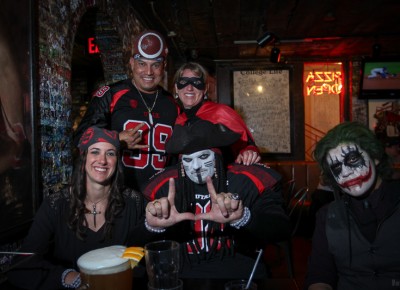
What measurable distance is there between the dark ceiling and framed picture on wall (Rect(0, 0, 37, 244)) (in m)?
2.62

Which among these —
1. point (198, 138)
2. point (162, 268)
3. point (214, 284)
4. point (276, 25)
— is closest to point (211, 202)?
point (198, 138)

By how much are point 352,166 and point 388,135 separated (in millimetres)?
6813

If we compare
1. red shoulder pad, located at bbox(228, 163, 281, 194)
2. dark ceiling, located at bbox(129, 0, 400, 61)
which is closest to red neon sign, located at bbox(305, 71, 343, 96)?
dark ceiling, located at bbox(129, 0, 400, 61)

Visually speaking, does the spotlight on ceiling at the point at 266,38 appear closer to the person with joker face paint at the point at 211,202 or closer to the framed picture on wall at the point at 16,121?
the person with joker face paint at the point at 211,202

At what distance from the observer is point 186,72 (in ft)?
8.65

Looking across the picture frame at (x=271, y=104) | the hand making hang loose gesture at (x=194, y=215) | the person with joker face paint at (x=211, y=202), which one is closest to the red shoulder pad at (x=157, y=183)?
the person with joker face paint at (x=211, y=202)

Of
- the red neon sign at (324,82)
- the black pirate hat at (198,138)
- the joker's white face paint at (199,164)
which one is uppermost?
the red neon sign at (324,82)

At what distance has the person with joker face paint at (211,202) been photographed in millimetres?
1868

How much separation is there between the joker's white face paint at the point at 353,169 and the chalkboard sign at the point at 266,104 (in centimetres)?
616

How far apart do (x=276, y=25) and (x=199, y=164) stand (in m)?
4.49

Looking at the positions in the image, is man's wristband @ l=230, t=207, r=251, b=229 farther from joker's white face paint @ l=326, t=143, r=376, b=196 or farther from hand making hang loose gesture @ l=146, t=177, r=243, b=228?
joker's white face paint @ l=326, t=143, r=376, b=196

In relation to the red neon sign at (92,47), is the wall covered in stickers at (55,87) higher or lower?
lower

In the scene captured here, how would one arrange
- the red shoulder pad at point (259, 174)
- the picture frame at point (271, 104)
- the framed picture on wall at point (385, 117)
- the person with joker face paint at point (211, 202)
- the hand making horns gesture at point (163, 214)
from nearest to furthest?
the hand making horns gesture at point (163, 214) < the person with joker face paint at point (211, 202) < the red shoulder pad at point (259, 174) < the framed picture on wall at point (385, 117) < the picture frame at point (271, 104)

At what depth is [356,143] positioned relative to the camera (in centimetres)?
175
